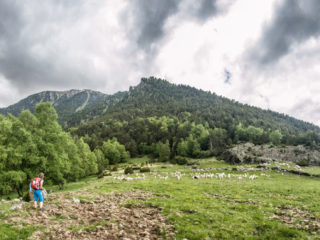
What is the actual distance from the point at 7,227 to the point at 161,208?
31.6 ft

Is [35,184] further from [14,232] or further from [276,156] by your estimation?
[276,156]

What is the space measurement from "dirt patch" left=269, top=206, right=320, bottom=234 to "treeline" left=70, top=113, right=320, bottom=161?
85.4 meters

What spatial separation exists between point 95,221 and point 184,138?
415ft

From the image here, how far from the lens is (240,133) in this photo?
136 metres

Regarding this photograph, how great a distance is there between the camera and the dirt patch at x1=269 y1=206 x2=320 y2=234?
9.92 m

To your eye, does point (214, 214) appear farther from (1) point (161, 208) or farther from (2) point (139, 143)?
(2) point (139, 143)

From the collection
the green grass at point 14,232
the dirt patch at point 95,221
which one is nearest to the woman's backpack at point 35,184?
the dirt patch at point 95,221

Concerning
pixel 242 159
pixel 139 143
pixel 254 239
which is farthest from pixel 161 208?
pixel 139 143

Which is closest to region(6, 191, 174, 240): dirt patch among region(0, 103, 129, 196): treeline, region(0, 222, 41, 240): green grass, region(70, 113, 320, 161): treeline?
region(0, 222, 41, 240): green grass

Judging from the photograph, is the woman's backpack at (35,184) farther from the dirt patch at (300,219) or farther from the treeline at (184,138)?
the treeline at (184,138)

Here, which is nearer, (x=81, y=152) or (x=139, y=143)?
(x=81, y=152)

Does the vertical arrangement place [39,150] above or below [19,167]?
above

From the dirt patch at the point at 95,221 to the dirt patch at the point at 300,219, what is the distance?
26.0ft

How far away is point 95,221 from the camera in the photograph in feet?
35.0
